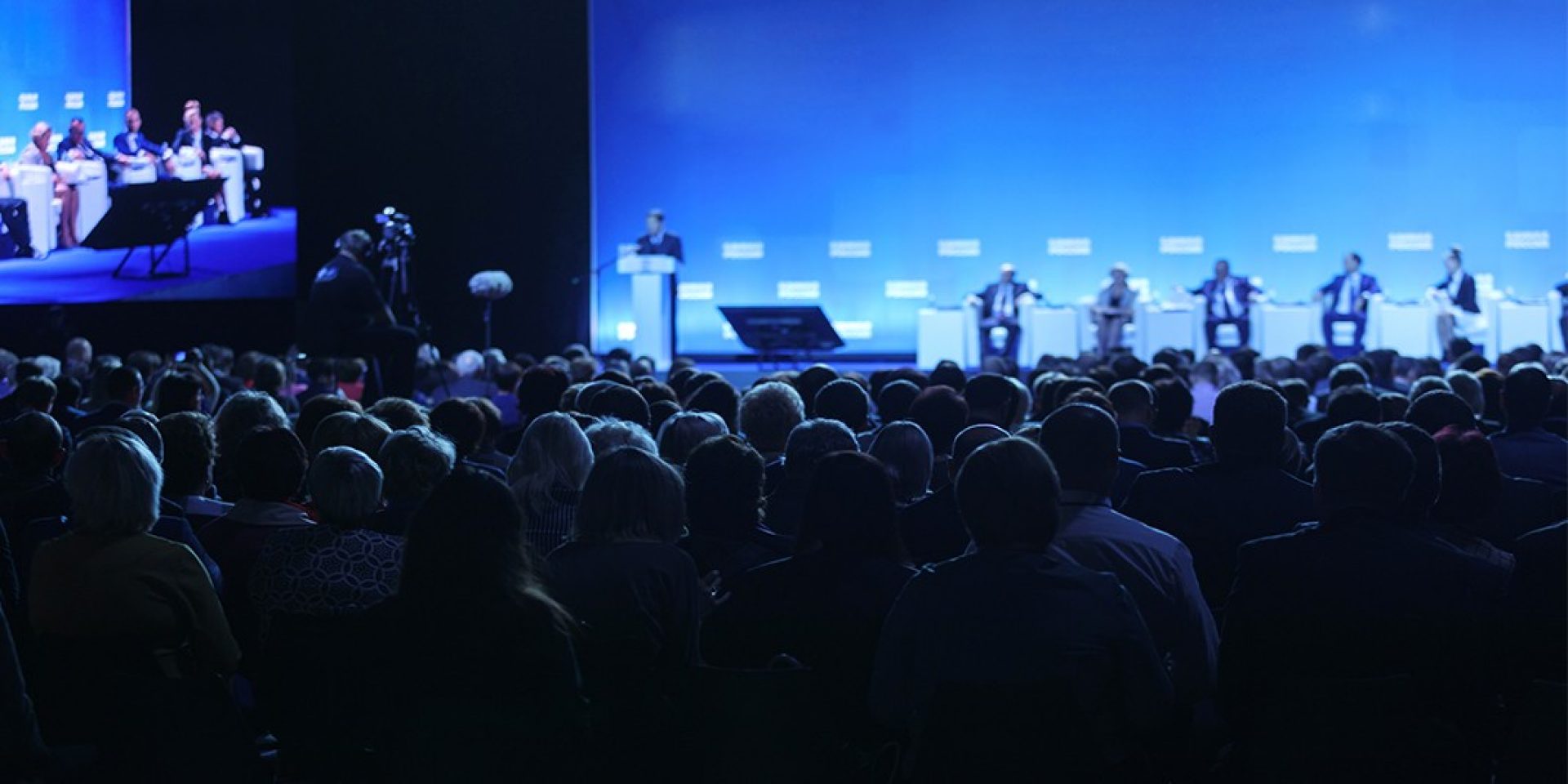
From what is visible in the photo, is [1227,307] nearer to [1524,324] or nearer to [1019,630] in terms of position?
[1524,324]

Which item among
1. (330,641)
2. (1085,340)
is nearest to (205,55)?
(1085,340)


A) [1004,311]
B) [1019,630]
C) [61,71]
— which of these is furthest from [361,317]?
[1019,630]

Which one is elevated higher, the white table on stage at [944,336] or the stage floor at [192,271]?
the stage floor at [192,271]

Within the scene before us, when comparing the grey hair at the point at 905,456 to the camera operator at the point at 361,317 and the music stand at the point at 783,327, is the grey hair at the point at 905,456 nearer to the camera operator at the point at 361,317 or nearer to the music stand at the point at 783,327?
the camera operator at the point at 361,317

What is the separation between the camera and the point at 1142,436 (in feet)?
19.0

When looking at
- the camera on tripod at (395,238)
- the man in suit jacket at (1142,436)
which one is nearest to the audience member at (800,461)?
the man in suit jacket at (1142,436)

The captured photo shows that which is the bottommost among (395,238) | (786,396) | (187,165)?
(786,396)

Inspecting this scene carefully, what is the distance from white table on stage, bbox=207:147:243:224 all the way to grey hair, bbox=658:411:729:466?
395 inches

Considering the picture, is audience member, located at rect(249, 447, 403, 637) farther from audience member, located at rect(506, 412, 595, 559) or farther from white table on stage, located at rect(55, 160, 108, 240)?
white table on stage, located at rect(55, 160, 108, 240)

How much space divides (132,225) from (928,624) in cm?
1226

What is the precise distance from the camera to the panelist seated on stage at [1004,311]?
16.1m

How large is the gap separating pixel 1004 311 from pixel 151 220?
8364 millimetres

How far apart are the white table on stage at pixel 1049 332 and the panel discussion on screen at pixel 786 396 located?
0.09m

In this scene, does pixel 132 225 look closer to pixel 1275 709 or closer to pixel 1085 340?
pixel 1085 340
